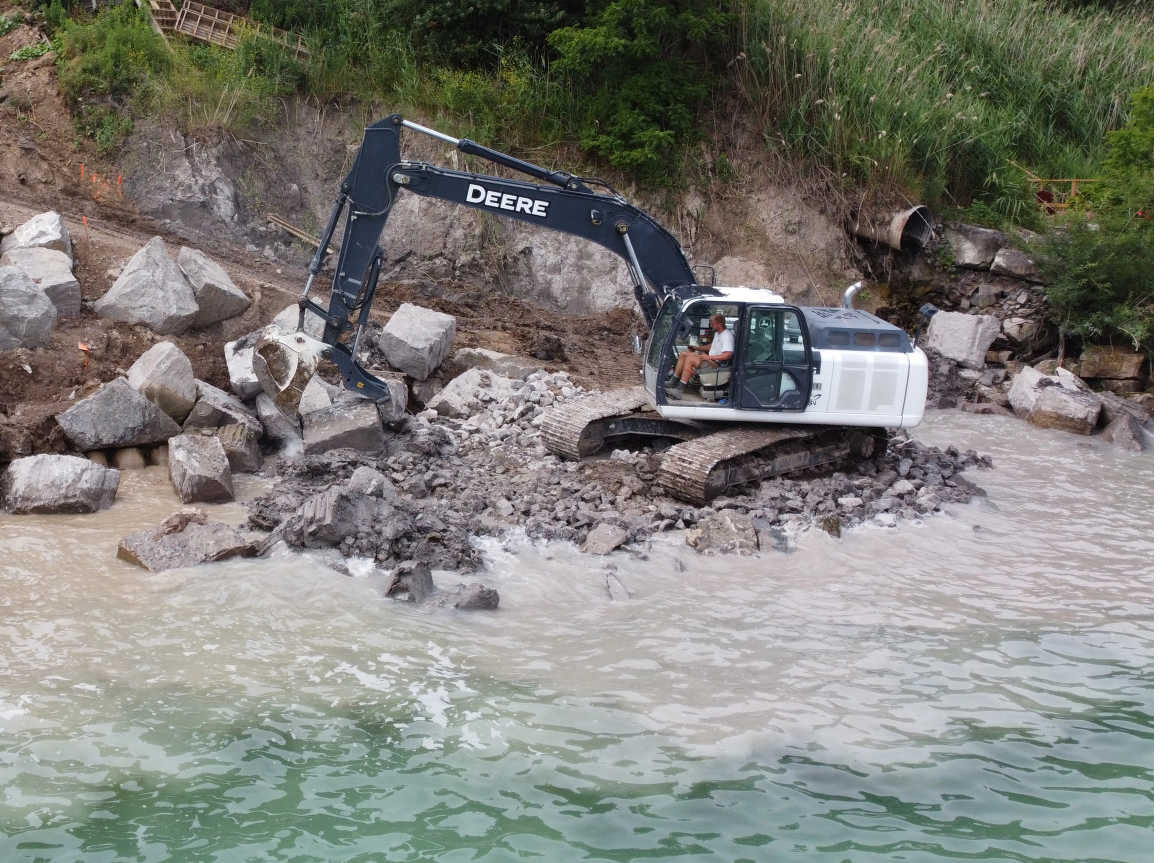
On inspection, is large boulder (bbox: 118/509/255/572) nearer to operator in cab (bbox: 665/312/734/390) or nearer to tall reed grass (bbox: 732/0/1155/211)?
operator in cab (bbox: 665/312/734/390)

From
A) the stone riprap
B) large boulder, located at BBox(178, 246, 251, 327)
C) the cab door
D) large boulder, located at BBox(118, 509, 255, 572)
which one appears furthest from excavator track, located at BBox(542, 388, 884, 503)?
large boulder, located at BBox(178, 246, 251, 327)

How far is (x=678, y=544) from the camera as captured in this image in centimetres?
895

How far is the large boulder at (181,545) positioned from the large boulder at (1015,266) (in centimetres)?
1276

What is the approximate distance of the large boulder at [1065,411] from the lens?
13117mm

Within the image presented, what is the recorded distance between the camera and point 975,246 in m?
16.5

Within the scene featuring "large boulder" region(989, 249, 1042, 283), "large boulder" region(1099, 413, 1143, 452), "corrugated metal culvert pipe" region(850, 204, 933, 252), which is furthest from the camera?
"corrugated metal culvert pipe" region(850, 204, 933, 252)

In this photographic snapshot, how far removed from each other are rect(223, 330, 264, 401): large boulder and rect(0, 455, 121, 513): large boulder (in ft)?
6.64

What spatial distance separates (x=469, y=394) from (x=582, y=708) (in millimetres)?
5802

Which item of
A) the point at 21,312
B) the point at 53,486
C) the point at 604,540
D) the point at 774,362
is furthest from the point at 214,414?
the point at 774,362

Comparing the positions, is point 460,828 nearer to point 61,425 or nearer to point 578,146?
point 61,425

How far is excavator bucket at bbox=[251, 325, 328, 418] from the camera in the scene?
1059 cm

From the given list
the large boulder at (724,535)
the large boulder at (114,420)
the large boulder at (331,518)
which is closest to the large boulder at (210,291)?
the large boulder at (114,420)

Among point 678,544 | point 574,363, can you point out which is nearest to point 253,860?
point 678,544

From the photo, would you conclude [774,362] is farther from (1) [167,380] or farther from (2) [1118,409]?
(2) [1118,409]
